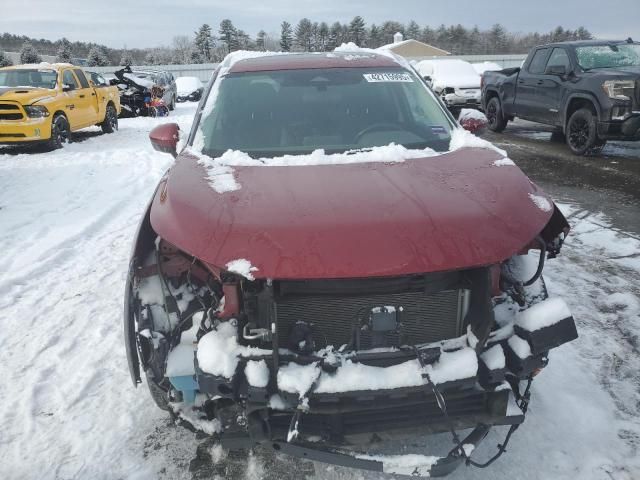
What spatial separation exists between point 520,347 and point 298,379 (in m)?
0.94

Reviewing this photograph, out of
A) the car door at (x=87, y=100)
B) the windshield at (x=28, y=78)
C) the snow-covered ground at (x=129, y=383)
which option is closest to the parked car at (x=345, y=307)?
the snow-covered ground at (x=129, y=383)

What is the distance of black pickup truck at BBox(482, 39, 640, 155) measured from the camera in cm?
804

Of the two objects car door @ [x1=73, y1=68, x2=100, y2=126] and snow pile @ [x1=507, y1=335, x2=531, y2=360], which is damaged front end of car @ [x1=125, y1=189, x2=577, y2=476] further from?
car door @ [x1=73, y1=68, x2=100, y2=126]

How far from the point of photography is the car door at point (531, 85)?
1016 centimetres

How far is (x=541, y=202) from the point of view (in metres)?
2.32

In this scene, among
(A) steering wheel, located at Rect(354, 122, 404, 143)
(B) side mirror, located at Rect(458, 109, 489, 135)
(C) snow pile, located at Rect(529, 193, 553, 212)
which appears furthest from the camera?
(B) side mirror, located at Rect(458, 109, 489, 135)

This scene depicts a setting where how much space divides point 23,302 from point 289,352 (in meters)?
2.95

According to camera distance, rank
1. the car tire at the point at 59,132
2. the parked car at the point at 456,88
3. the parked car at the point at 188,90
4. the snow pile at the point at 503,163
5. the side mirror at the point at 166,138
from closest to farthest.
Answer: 1. the snow pile at the point at 503,163
2. the side mirror at the point at 166,138
3. the car tire at the point at 59,132
4. the parked car at the point at 456,88
5. the parked car at the point at 188,90

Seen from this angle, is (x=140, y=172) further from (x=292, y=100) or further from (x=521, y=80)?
(x=521, y=80)

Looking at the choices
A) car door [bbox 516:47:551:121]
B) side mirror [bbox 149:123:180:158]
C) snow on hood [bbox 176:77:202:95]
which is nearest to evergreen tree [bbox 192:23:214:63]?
snow on hood [bbox 176:77:202:95]

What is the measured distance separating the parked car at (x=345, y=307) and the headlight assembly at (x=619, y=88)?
6.98 meters

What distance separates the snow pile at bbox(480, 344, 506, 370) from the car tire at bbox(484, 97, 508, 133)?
437 inches

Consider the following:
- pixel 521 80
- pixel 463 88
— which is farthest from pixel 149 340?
pixel 463 88

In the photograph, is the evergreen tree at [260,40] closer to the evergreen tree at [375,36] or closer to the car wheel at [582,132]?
the evergreen tree at [375,36]
